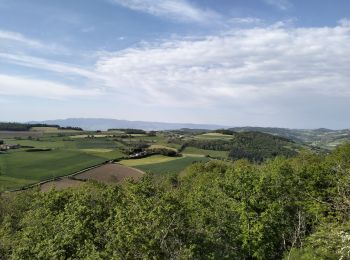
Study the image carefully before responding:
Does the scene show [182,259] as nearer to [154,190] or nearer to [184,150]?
[154,190]

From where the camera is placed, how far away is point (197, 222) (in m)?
29.1

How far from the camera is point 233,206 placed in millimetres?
37750

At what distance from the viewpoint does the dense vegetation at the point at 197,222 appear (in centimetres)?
2288

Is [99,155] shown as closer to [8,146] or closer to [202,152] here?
[8,146]

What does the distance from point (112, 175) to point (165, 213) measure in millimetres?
76763

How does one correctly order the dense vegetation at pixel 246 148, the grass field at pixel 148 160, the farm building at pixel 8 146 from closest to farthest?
the grass field at pixel 148 160 < the farm building at pixel 8 146 < the dense vegetation at pixel 246 148

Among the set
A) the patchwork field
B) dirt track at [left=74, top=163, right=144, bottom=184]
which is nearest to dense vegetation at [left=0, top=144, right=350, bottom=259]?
dirt track at [left=74, top=163, right=144, bottom=184]

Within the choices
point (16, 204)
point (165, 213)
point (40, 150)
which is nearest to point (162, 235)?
point (165, 213)

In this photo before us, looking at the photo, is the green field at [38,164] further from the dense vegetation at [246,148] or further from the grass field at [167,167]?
the dense vegetation at [246,148]

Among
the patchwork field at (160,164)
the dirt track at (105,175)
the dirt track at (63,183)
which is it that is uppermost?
the patchwork field at (160,164)

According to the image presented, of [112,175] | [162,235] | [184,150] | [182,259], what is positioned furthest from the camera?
[184,150]

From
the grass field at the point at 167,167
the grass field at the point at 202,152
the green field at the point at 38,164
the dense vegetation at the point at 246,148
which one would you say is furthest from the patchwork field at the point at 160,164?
the dense vegetation at the point at 246,148

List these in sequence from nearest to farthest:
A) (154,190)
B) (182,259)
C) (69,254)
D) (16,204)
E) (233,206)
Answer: (182,259) < (69,254) < (154,190) < (233,206) < (16,204)

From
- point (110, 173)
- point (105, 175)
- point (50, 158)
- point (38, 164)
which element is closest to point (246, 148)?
point (110, 173)
